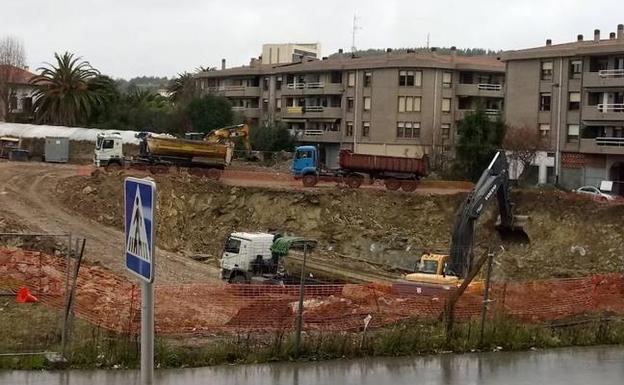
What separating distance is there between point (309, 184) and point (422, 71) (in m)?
28.1

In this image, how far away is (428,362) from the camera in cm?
1265

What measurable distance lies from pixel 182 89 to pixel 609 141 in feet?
163

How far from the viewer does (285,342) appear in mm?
12734

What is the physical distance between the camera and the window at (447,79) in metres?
72.4

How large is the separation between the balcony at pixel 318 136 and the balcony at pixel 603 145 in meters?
23.6

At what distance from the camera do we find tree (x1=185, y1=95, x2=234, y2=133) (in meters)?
76.5

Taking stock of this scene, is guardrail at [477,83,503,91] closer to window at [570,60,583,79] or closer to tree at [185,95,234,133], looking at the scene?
window at [570,60,583,79]

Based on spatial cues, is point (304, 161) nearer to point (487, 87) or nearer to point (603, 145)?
point (603, 145)

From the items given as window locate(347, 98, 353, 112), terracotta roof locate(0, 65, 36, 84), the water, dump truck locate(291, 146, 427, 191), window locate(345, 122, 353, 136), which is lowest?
the water

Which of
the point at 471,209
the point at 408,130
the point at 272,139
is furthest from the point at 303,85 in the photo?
the point at 471,209

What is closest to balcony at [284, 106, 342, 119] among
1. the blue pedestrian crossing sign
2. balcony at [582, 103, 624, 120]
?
balcony at [582, 103, 624, 120]

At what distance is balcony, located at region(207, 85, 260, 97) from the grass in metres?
71.2

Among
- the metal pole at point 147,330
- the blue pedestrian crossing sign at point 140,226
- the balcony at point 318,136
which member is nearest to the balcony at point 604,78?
the balcony at point 318,136

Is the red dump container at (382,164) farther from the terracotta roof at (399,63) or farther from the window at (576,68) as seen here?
the terracotta roof at (399,63)
